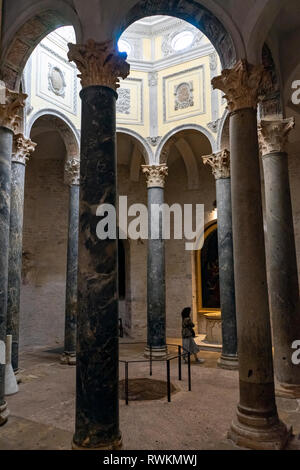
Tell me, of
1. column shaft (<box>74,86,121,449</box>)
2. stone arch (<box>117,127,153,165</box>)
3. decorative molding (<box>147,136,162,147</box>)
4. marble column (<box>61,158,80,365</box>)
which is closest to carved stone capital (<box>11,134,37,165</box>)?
marble column (<box>61,158,80,365</box>)

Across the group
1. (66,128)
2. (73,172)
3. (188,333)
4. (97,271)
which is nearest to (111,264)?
(97,271)

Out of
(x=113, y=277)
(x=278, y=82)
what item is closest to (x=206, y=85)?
(x=278, y=82)

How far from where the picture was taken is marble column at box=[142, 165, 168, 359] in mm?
10466

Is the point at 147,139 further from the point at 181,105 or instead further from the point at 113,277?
the point at 113,277

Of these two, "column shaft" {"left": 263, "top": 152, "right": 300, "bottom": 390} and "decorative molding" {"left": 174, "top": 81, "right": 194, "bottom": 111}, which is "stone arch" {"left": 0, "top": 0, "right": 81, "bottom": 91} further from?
"decorative molding" {"left": 174, "top": 81, "right": 194, "bottom": 111}

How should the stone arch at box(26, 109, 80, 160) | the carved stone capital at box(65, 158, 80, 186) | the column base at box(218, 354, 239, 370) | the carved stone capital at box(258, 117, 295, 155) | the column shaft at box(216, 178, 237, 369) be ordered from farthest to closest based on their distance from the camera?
the carved stone capital at box(65, 158, 80, 186), the stone arch at box(26, 109, 80, 160), the column shaft at box(216, 178, 237, 369), the column base at box(218, 354, 239, 370), the carved stone capital at box(258, 117, 295, 155)

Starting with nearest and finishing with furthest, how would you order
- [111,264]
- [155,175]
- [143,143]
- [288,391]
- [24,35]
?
[111,264], [24,35], [288,391], [155,175], [143,143]

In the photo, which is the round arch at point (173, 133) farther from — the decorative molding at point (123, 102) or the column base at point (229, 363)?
the column base at point (229, 363)

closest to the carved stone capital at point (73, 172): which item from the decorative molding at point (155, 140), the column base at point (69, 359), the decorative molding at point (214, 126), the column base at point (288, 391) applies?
the decorative molding at point (155, 140)

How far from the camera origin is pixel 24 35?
6.12 meters

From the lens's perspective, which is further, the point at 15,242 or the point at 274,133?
the point at 15,242

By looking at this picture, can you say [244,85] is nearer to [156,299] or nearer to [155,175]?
[155,175]

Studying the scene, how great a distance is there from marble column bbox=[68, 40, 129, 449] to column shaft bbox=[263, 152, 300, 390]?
383cm

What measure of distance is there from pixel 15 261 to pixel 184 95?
23.2 ft
